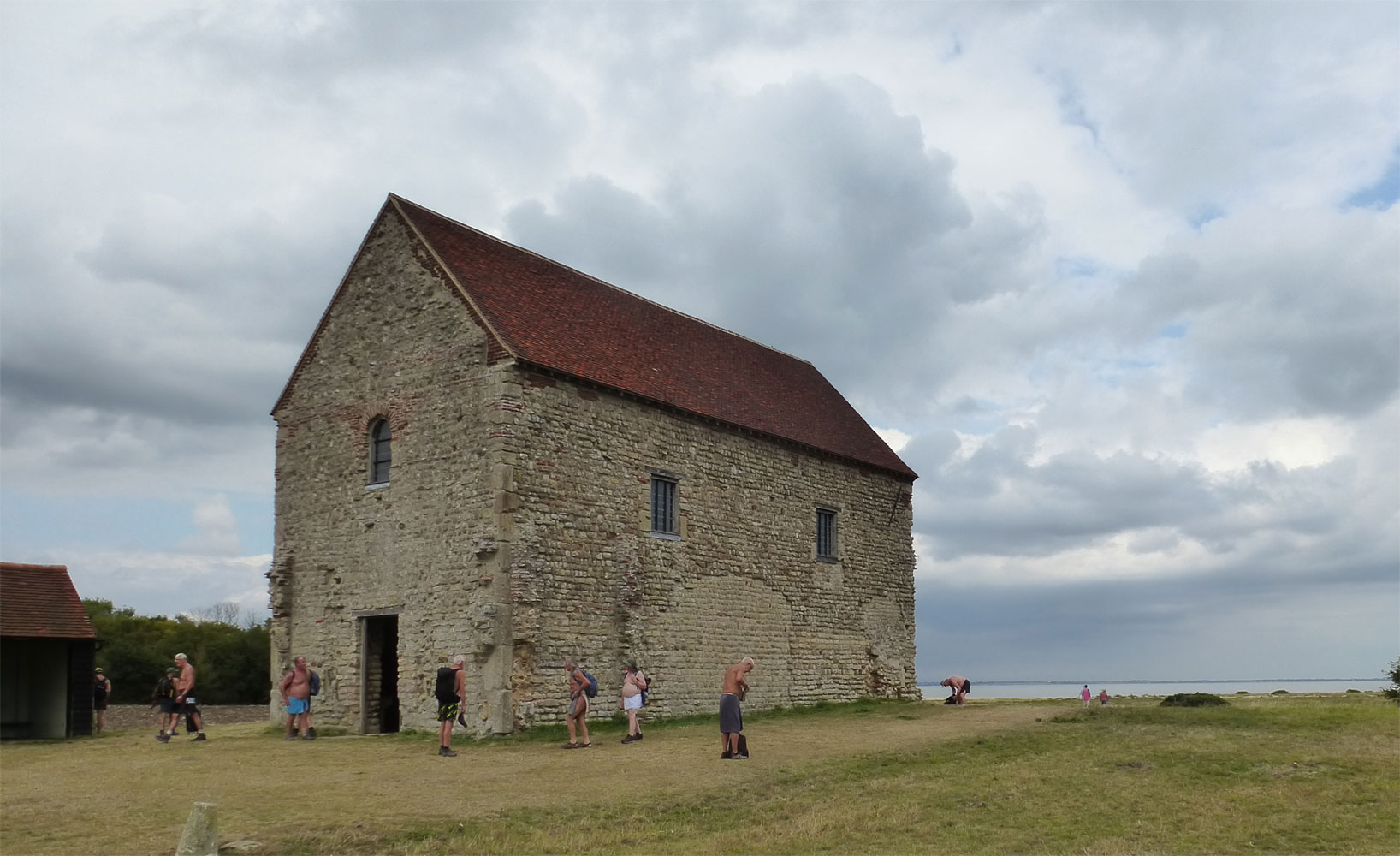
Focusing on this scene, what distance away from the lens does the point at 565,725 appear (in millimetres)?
19953

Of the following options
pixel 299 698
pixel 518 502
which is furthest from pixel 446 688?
pixel 299 698

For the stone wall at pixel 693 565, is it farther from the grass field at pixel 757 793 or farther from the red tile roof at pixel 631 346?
the grass field at pixel 757 793

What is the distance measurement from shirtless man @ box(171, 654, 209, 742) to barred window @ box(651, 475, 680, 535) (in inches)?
353

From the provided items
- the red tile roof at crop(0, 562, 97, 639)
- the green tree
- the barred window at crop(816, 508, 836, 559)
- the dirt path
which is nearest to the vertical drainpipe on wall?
the dirt path

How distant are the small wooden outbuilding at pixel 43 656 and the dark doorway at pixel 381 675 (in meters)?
5.69

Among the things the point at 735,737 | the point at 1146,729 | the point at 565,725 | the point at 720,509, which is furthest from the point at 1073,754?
the point at 720,509

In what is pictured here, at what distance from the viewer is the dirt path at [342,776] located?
12.2 metres

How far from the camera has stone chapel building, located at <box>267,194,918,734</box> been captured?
2020 cm

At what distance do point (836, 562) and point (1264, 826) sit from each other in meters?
16.6

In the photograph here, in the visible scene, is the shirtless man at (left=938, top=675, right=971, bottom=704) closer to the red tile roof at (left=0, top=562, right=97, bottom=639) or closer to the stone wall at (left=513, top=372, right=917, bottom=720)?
the stone wall at (left=513, top=372, right=917, bottom=720)

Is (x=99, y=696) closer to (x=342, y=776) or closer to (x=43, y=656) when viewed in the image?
(x=43, y=656)

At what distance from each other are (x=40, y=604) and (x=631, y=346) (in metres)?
13.1

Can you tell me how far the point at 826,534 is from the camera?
94.2 feet

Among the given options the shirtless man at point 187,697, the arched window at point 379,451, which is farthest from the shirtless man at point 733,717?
the shirtless man at point 187,697
